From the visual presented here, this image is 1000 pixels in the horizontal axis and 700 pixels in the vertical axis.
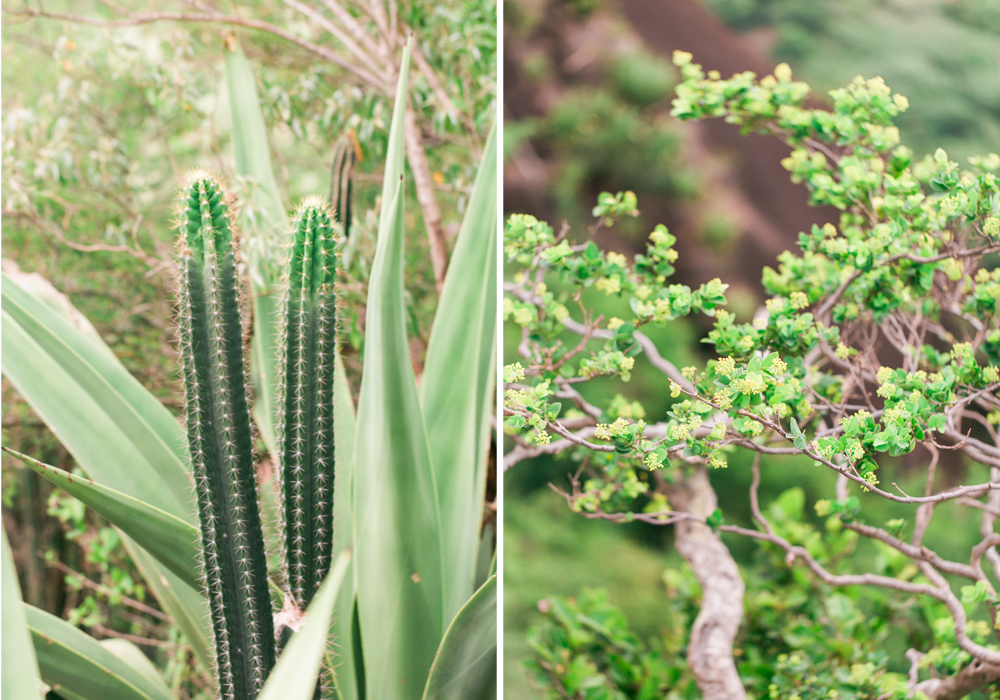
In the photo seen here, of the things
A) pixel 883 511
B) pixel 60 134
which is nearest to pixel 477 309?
pixel 60 134

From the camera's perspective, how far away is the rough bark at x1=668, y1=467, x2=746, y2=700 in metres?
0.78

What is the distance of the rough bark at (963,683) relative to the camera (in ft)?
2.15

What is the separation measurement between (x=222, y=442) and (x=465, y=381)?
274 millimetres

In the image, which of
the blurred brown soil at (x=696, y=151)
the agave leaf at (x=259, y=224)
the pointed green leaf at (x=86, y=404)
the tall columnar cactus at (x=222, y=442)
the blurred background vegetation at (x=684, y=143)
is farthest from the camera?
the blurred brown soil at (x=696, y=151)

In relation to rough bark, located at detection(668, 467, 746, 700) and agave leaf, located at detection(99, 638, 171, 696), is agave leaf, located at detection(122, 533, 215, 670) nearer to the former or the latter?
agave leaf, located at detection(99, 638, 171, 696)

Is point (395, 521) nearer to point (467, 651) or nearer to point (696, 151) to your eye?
point (467, 651)

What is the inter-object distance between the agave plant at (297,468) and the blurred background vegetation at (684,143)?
2.50 ft

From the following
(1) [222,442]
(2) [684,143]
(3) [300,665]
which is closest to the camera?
(3) [300,665]

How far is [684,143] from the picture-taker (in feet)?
5.39

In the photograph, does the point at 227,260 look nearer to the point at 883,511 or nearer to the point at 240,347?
the point at 240,347

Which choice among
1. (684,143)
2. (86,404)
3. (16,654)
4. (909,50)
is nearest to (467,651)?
(16,654)

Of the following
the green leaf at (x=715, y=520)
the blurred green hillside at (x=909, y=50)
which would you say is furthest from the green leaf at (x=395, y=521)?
the blurred green hillside at (x=909, y=50)

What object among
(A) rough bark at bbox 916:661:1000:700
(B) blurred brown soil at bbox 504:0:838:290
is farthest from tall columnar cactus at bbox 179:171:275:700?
(B) blurred brown soil at bbox 504:0:838:290

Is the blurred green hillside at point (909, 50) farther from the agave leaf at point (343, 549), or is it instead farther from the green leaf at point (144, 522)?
the green leaf at point (144, 522)
